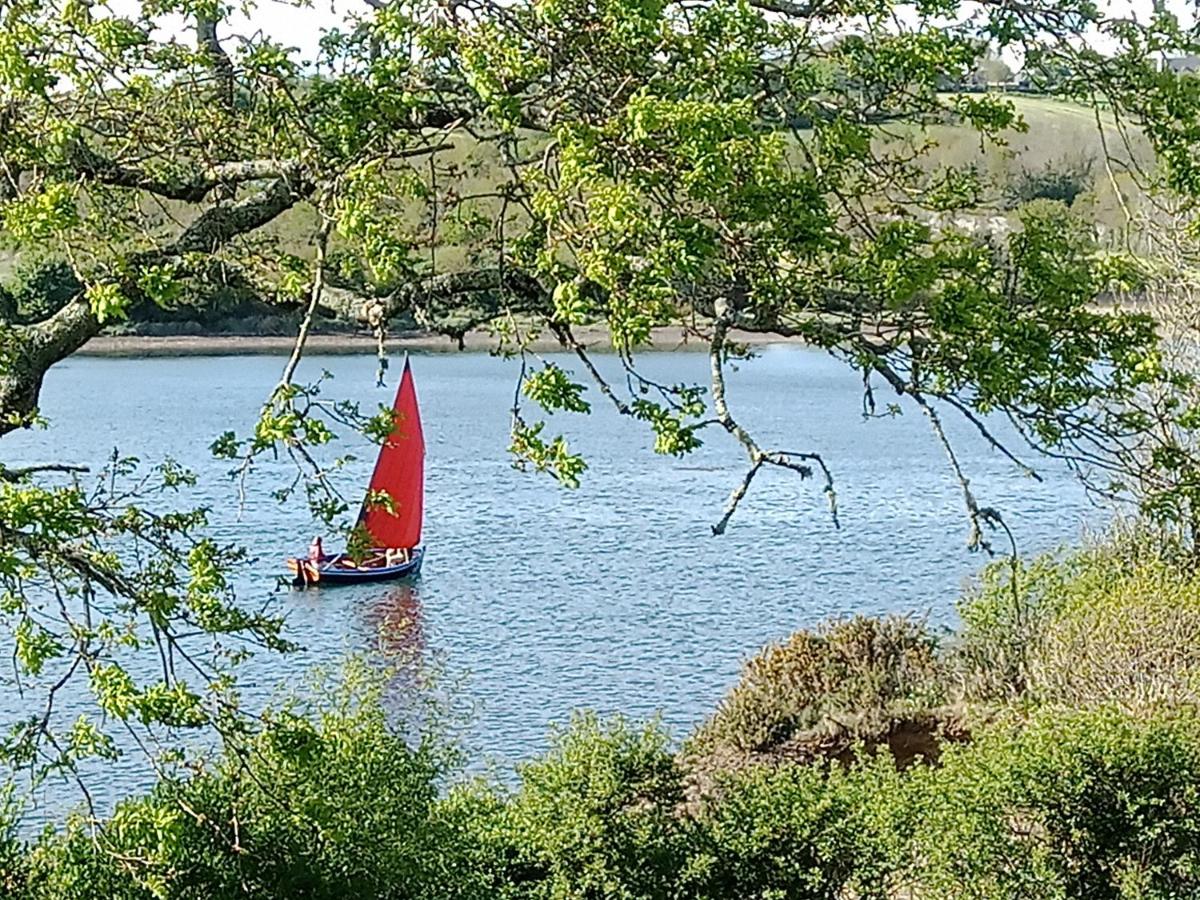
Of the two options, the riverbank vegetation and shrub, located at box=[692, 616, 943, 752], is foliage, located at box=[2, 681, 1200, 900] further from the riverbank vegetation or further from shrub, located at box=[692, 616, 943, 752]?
shrub, located at box=[692, 616, 943, 752]

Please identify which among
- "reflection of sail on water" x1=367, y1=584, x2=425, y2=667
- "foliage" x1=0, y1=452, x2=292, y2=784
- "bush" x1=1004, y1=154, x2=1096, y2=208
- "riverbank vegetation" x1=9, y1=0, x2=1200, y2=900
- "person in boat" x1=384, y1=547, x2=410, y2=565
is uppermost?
"bush" x1=1004, y1=154, x2=1096, y2=208

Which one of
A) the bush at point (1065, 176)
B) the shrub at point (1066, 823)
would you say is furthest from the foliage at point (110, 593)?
the bush at point (1065, 176)

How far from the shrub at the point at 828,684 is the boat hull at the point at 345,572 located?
327 inches

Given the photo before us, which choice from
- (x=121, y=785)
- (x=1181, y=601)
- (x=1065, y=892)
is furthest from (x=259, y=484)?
(x=1065, y=892)

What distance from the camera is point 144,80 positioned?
4.59m

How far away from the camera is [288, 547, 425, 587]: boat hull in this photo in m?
22.4

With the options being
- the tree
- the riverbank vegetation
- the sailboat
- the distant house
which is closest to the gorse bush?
the riverbank vegetation

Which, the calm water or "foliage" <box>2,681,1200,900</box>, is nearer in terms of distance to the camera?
"foliage" <box>2,681,1200,900</box>

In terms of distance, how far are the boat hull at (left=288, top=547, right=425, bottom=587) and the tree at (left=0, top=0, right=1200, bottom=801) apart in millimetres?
17317

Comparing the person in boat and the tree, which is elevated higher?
the tree

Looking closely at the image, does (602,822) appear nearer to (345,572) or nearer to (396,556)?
(396,556)

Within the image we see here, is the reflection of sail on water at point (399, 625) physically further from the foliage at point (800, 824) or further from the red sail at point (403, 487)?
the foliage at point (800, 824)

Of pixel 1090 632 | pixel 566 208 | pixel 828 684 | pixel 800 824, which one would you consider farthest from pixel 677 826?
pixel 828 684

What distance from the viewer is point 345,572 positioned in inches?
939
